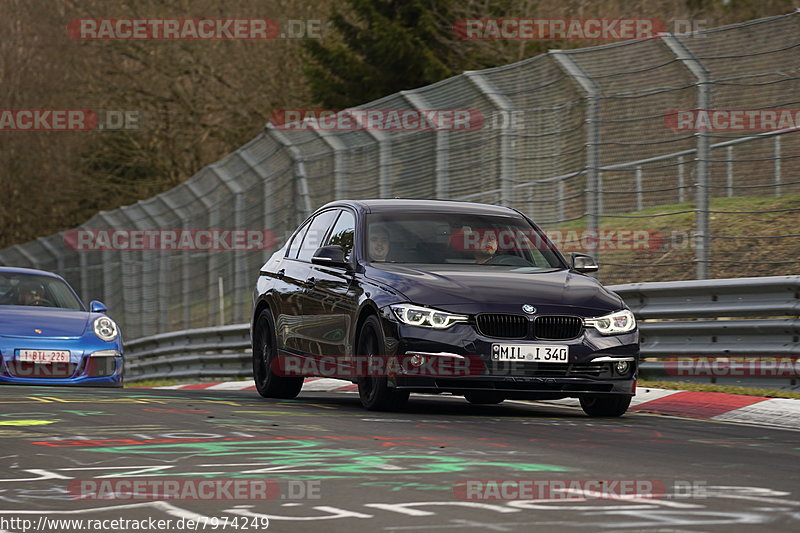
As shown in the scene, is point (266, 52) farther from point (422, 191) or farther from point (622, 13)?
point (422, 191)

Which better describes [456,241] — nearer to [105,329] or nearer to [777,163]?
[777,163]

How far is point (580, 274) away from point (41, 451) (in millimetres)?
4781

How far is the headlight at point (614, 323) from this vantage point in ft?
Result: 34.0

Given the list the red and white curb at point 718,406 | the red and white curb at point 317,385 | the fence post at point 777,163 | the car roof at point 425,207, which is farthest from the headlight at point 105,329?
the fence post at point 777,163

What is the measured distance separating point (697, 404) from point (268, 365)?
364 centimetres

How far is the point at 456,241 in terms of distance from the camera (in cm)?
1149

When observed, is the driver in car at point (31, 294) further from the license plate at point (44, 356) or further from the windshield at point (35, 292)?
the license plate at point (44, 356)

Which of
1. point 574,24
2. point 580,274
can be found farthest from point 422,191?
point 574,24

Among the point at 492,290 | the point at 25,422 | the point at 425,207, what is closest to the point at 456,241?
the point at 425,207

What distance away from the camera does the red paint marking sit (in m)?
11.2

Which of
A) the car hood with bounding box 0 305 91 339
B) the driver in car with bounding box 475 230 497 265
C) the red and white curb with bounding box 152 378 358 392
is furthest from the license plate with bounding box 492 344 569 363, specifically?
the car hood with bounding box 0 305 91 339

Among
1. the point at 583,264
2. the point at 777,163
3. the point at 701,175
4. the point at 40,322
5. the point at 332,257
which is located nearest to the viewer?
the point at 332,257

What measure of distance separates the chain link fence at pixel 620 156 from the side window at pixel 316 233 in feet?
9.38

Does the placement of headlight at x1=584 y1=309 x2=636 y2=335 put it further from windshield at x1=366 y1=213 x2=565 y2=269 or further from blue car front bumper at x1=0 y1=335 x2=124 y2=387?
blue car front bumper at x1=0 y1=335 x2=124 y2=387
